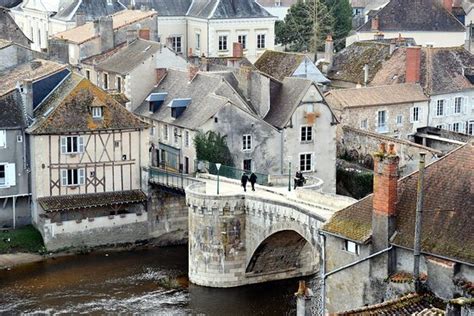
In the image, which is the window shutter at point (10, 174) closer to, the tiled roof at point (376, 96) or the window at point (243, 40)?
the tiled roof at point (376, 96)

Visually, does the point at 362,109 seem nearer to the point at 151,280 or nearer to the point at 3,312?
the point at 151,280

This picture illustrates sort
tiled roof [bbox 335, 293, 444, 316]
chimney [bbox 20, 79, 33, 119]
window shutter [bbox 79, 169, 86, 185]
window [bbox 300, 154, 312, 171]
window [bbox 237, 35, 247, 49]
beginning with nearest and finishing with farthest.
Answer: tiled roof [bbox 335, 293, 444, 316], window shutter [bbox 79, 169, 86, 185], chimney [bbox 20, 79, 33, 119], window [bbox 300, 154, 312, 171], window [bbox 237, 35, 247, 49]

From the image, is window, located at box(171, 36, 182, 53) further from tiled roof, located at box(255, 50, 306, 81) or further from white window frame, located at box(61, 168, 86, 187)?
white window frame, located at box(61, 168, 86, 187)

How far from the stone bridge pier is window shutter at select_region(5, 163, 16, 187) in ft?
37.4

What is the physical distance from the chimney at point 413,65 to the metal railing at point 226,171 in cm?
2026

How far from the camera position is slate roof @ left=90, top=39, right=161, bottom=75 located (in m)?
70.7

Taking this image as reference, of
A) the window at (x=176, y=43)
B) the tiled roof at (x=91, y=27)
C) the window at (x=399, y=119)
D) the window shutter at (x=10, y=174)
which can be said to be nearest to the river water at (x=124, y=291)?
the window shutter at (x=10, y=174)

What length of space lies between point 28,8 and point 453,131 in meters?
42.1

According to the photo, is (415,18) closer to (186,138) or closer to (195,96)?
(195,96)

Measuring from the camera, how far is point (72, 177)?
6150 cm

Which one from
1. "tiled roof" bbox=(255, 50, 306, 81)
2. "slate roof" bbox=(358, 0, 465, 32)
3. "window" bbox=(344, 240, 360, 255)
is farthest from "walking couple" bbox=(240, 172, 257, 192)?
"slate roof" bbox=(358, 0, 465, 32)

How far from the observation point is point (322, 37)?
359 ft

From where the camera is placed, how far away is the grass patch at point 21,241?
59781 millimetres

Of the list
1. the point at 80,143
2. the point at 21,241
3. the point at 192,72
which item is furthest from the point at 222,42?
the point at 21,241
